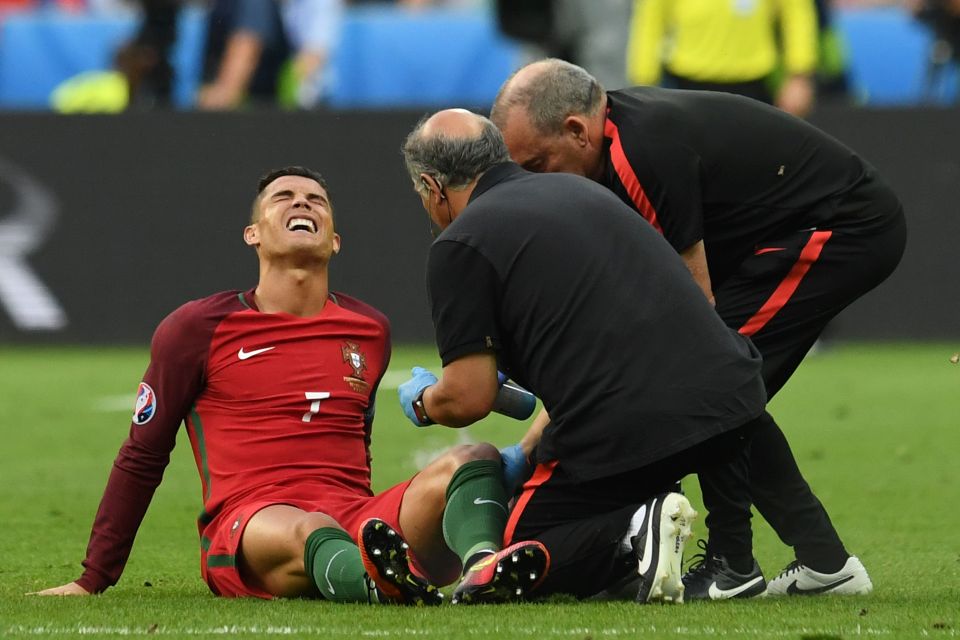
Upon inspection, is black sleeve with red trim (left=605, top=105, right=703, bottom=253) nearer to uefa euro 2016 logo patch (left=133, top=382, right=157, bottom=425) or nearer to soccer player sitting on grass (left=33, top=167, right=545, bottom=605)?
soccer player sitting on grass (left=33, top=167, right=545, bottom=605)

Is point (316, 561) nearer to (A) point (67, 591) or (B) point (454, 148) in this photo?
(A) point (67, 591)

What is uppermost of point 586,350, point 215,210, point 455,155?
point 455,155

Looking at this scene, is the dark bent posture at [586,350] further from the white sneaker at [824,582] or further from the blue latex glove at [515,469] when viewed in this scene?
the white sneaker at [824,582]

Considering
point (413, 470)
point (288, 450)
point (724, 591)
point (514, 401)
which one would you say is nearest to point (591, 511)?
point (514, 401)

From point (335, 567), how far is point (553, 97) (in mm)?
1498

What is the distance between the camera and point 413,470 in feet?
27.9

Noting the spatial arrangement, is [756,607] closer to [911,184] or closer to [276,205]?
[276,205]

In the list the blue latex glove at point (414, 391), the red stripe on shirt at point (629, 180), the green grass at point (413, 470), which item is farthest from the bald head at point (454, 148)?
the green grass at point (413, 470)

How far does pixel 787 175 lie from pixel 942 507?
2179 mm

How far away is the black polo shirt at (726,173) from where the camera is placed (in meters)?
5.55

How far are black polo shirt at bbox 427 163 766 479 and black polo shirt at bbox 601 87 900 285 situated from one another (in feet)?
1.27

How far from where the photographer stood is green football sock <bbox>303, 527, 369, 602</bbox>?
505 centimetres

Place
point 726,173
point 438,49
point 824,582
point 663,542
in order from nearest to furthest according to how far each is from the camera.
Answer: point 663,542 → point 824,582 → point 726,173 → point 438,49

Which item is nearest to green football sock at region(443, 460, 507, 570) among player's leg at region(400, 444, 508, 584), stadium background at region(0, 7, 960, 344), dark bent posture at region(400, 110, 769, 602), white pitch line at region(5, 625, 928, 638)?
player's leg at region(400, 444, 508, 584)
